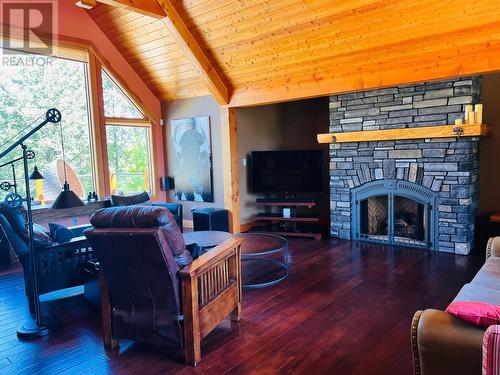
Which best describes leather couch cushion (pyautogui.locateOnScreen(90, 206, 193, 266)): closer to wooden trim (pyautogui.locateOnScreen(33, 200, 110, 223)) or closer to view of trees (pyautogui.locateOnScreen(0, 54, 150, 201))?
wooden trim (pyautogui.locateOnScreen(33, 200, 110, 223))

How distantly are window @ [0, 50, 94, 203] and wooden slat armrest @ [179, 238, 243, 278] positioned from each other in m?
4.17

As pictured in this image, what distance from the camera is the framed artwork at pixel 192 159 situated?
22.4 ft

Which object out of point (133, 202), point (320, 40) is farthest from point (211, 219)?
point (320, 40)

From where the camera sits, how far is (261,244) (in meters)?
4.09

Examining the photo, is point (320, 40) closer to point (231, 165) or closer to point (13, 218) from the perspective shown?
point (231, 165)

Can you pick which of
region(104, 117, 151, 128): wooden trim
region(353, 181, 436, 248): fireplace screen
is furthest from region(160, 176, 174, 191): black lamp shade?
region(353, 181, 436, 248): fireplace screen

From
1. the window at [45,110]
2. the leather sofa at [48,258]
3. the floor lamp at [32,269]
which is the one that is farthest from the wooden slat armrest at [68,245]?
the window at [45,110]

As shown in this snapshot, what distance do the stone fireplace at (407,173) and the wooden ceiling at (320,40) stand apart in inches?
24.3

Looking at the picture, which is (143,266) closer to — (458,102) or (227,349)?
(227,349)

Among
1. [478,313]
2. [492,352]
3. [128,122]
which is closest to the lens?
[492,352]

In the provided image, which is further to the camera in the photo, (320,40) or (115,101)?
(115,101)

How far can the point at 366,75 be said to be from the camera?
4.67 meters

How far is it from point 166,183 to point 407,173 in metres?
4.51

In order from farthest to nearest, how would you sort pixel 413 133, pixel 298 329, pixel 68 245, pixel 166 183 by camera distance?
pixel 166 183 → pixel 413 133 → pixel 68 245 → pixel 298 329
